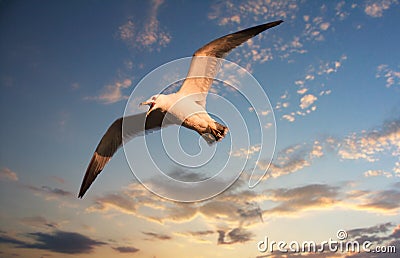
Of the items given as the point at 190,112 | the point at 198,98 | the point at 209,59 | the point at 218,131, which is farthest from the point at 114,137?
the point at 209,59

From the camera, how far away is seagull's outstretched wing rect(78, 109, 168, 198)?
11469mm

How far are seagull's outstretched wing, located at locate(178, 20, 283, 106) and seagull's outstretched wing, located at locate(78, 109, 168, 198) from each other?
5.67 feet

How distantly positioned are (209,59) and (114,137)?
15.0ft

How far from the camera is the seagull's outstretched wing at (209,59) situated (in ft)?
30.3

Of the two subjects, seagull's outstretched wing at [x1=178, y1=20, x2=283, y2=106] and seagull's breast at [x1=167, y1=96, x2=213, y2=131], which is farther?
seagull's breast at [x1=167, y1=96, x2=213, y2=131]

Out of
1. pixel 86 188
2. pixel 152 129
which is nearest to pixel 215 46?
pixel 152 129

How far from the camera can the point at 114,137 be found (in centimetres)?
1202

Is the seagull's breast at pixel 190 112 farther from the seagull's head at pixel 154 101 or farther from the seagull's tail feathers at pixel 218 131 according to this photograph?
the seagull's head at pixel 154 101

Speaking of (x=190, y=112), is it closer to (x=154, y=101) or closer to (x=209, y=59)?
(x=154, y=101)

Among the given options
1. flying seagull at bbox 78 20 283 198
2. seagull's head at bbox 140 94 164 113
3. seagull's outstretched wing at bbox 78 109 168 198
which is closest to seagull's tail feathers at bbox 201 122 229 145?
flying seagull at bbox 78 20 283 198

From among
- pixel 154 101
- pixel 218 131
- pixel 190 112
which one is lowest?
pixel 218 131

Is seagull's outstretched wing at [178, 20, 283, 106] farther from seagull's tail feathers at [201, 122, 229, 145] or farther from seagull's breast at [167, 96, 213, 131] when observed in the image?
seagull's tail feathers at [201, 122, 229, 145]

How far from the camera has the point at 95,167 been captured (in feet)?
39.8

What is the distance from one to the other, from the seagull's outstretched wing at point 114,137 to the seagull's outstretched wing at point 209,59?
68.0 inches
